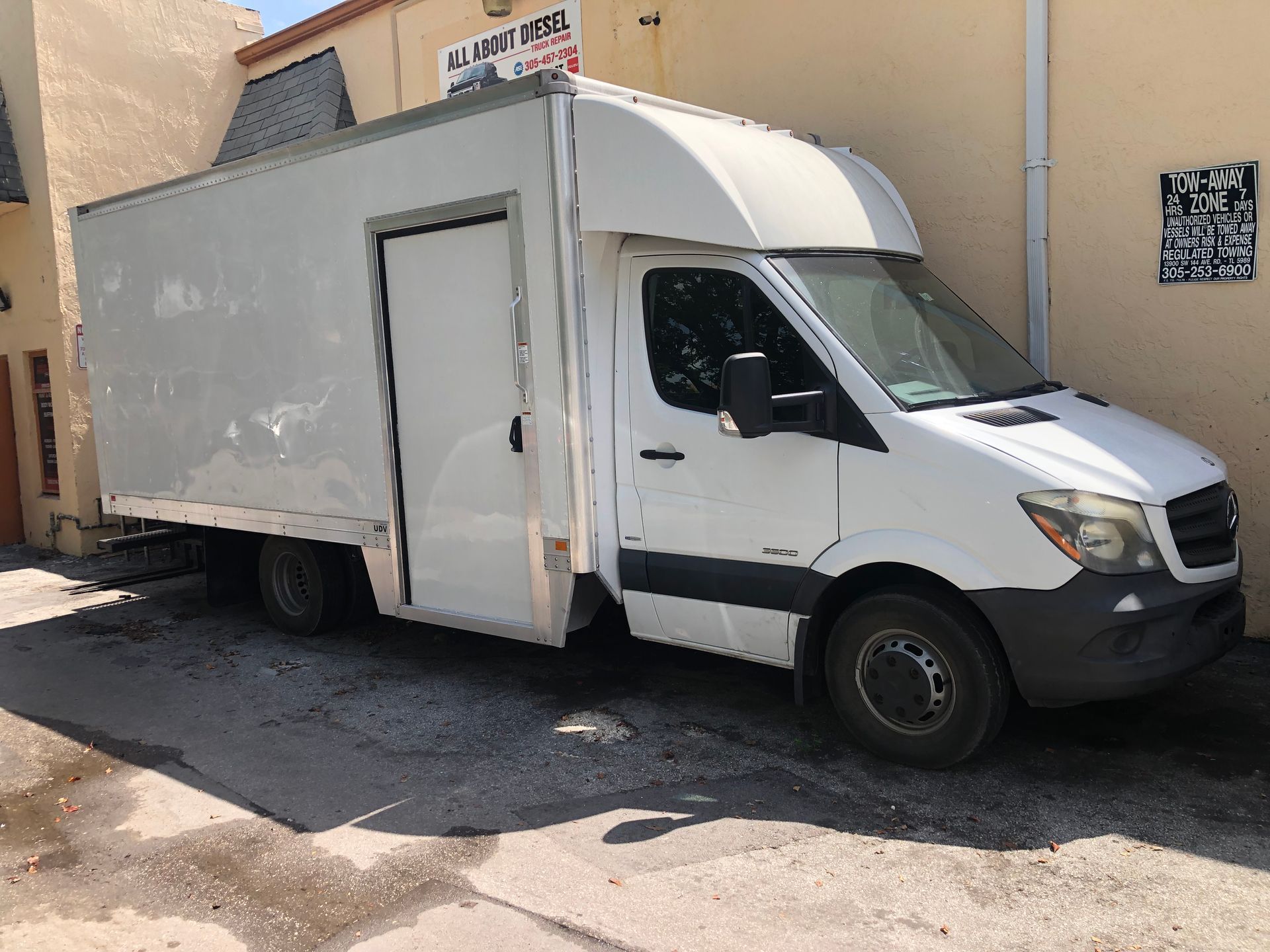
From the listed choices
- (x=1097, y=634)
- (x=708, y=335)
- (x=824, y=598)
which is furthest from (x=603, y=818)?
(x=708, y=335)

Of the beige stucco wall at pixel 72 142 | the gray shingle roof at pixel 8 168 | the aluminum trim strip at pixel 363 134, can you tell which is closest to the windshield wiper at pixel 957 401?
the aluminum trim strip at pixel 363 134

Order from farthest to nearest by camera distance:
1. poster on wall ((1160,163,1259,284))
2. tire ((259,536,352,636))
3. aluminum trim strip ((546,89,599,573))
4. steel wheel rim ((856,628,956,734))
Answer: tire ((259,536,352,636)), poster on wall ((1160,163,1259,284)), aluminum trim strip ((546,89,599,573)), steel wheel rim ((856,628,956,734))

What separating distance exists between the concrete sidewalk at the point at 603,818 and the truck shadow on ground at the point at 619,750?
0.02 meters

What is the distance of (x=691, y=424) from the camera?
509 cm

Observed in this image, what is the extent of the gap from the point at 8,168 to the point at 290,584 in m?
6.73

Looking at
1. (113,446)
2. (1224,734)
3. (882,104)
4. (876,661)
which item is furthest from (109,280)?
(1224,734)

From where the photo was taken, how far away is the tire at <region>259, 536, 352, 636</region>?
726 centimetres

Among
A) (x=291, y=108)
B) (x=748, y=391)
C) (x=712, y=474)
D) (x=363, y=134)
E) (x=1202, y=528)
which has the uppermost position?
(x=291, y=108)

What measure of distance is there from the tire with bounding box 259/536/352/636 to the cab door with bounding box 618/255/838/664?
2.72 m

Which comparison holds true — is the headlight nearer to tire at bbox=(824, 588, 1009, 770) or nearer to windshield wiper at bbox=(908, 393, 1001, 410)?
tire at bbox=(824, 588, 1009, 770)

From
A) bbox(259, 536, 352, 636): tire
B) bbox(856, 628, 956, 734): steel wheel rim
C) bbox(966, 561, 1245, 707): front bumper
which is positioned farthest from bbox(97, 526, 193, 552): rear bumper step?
bbox(966, 561, 1245, 707): front bumper

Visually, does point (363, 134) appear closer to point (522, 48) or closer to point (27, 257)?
point (522, 48)

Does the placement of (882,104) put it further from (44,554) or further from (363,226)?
(44,554)

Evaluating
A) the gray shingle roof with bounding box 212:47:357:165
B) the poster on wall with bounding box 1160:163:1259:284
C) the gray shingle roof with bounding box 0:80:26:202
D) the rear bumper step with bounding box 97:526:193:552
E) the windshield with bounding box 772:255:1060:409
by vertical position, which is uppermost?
the gray shingle roof with bounding box 212:47:357:165
